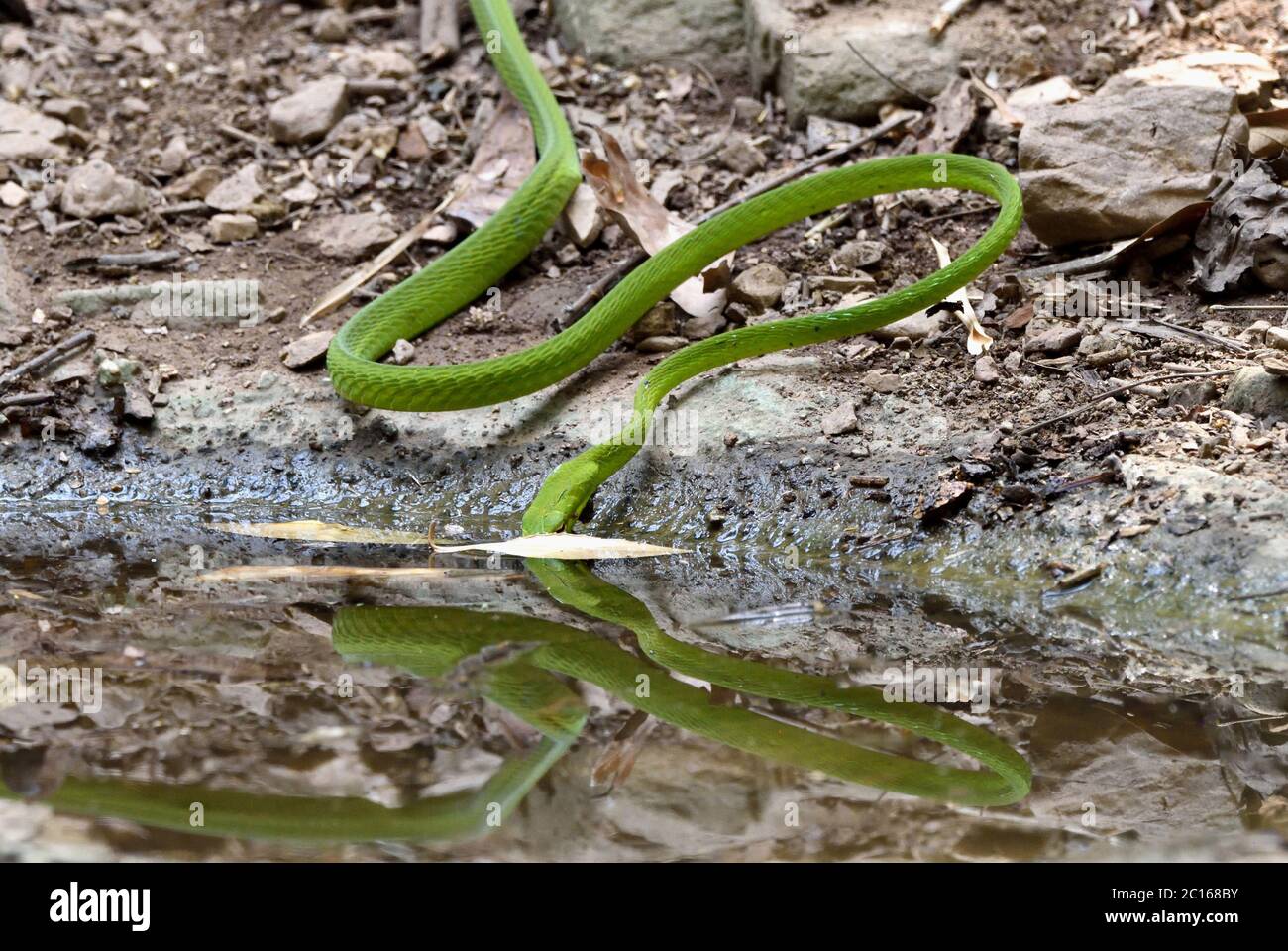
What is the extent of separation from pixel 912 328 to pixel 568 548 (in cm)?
169

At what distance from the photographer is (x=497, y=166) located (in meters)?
6.03

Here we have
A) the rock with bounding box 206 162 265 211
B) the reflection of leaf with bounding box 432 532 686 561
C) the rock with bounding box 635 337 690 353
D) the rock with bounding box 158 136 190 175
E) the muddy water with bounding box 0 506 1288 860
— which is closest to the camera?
the muddy water with bounding box 0 506 1288 860

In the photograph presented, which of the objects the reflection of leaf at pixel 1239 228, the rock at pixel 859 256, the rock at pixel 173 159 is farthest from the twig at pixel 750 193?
the rock at pixel 173 159

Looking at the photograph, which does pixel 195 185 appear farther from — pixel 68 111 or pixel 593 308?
pixel 593 308

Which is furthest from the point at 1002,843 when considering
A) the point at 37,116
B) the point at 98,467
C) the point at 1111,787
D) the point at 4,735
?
the point at 37,116

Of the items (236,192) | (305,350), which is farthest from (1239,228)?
(236,192)

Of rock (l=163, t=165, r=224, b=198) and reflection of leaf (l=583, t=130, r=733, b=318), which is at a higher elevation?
reflection of leaf (l=583, t=130, r=733, b=318)

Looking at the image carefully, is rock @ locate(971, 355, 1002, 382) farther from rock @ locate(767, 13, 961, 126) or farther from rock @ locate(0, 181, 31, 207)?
rock @ locate(0, 181, 31, 207)

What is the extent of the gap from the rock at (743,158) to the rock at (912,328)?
1.56 metres

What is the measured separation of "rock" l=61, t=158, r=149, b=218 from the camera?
5.84m

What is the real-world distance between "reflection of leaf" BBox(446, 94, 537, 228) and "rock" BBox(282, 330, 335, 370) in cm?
102

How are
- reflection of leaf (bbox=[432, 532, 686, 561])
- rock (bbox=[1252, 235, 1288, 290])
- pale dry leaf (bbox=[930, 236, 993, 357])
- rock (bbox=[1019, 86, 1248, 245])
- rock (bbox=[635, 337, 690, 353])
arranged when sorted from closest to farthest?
reflection of leaf (bbox=[432, 532, 686, 561]) < rock (bbox=[1252, 235, 1288, 290]) < pale dry leaf (bbox=[930, 236, 993, 357]) < rock (bbox=[1019, 86, 1248, 245]) < rock (bbox=[635, 337, 690, 353])

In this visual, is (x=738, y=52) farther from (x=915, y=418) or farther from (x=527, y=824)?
(x=527, y=824)

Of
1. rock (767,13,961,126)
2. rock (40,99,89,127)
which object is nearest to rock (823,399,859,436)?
rock (767,13,961,126)
